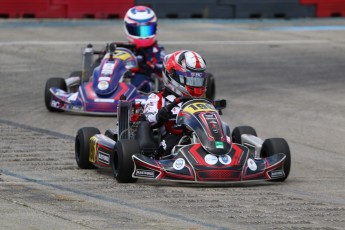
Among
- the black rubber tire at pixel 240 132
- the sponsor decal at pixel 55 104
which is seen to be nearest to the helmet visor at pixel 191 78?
the black rubber tire at pixel 240 132

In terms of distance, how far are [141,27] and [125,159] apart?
272 inches

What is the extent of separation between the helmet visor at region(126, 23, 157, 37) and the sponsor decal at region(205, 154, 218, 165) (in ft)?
22.3

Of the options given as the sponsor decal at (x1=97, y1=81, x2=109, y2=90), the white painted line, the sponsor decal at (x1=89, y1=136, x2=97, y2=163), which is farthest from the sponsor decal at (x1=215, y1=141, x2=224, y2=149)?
the white painted line

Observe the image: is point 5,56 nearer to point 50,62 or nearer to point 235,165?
point 50,62

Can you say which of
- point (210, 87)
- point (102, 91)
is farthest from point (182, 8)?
point (102, 91)

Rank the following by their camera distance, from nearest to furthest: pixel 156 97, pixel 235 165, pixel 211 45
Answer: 1. pixel 235 165
2. pixel 156 97
3. pixel 211 45

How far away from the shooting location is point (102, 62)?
Answer: 16141 millimetres

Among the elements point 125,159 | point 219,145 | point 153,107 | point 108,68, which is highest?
point 153,107

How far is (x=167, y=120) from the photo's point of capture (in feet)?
36.9

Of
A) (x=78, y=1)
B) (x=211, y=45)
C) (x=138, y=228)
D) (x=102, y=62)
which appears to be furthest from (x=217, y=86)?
(x=138, y=228)

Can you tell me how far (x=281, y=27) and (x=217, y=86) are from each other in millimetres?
7543

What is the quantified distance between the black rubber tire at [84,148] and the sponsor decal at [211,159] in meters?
1.47

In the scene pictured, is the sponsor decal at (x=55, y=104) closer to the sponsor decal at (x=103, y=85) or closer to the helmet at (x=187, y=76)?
the sponsor decal at (x=103, y=85)

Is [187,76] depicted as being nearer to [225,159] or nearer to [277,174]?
[225,159]
